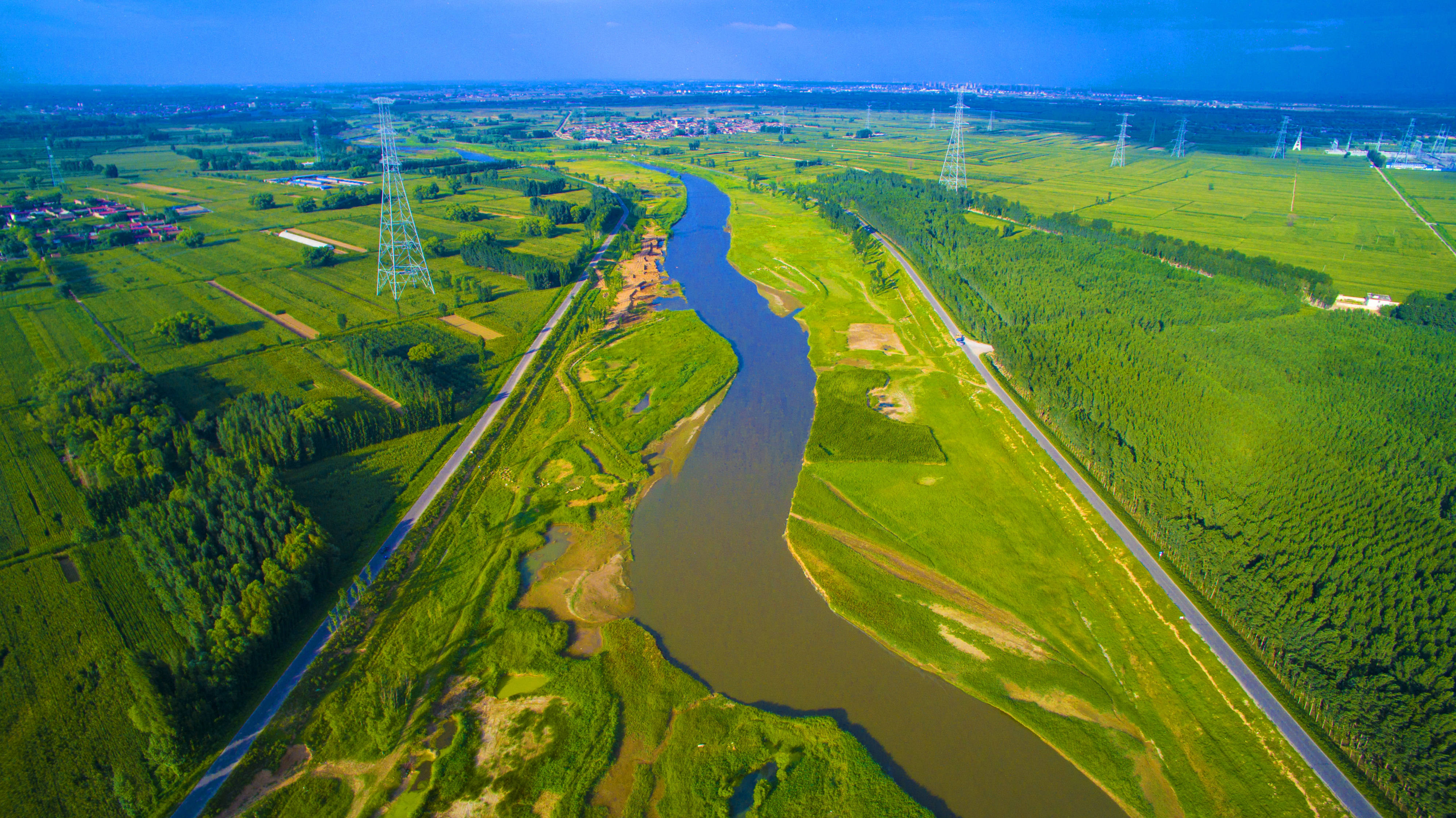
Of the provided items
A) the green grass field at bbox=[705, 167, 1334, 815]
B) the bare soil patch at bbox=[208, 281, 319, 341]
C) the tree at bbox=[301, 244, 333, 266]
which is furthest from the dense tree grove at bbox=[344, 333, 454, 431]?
the tree at bbox=[301, 244, 333, 266]

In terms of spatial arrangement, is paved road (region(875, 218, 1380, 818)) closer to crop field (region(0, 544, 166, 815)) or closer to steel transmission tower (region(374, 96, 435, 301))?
crop field (region(0, 544, 166, 815))

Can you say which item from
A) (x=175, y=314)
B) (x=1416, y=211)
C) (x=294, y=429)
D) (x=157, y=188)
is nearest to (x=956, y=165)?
(x=1416, y=211)

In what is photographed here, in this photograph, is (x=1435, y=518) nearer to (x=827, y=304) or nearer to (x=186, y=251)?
(x=827, y=304)

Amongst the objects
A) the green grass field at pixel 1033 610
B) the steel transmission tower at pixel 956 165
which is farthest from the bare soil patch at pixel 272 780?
the steel transmission tower at pixel 956 165

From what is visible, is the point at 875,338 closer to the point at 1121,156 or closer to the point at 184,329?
the point at 184,329

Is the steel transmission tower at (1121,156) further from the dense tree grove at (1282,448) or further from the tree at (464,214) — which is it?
the tree at (464,214)

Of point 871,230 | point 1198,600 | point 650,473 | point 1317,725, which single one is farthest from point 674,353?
point 871,230
